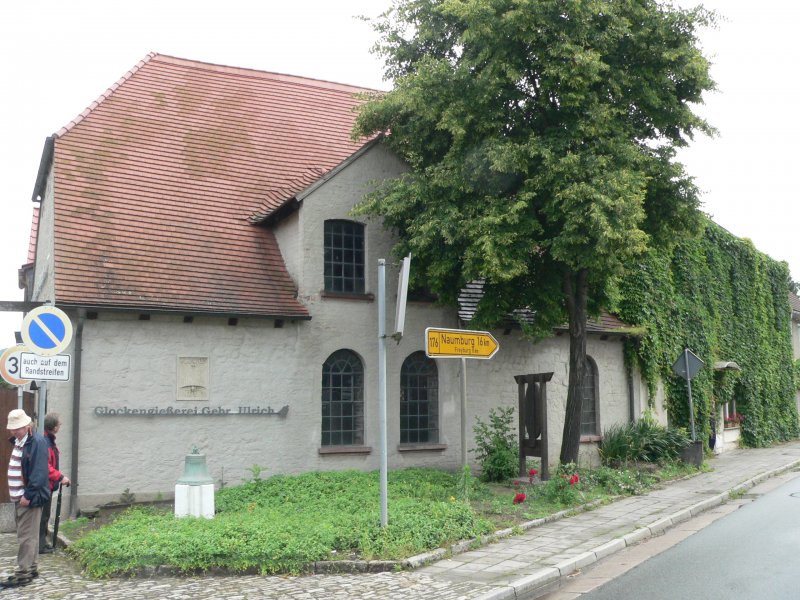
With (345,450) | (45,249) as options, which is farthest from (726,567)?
(45,249)

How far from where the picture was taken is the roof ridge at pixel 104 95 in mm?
16241

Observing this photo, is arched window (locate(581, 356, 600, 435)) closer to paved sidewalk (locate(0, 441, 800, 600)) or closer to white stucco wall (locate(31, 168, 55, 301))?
paved sidewalk (locate(0, 441, 800, 600))

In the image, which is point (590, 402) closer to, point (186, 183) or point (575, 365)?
point (575, 365)

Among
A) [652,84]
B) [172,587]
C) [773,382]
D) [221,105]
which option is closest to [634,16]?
[652,84]

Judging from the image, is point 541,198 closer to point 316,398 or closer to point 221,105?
point 316,398

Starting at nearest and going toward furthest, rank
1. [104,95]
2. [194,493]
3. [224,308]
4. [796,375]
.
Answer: [194,493], [224,308], [104,95], [796,375]

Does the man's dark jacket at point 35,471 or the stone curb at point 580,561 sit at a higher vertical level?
the man's dark jacket at point 35,471

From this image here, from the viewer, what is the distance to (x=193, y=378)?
14.2 m

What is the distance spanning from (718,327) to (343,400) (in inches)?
617

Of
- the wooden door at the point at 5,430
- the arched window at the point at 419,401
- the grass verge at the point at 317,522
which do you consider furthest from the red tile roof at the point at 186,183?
the grass verge at the point at 317,522

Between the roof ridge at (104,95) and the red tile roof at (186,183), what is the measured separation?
0.03m

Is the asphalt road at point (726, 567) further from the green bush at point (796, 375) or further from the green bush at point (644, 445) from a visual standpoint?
the green bush at point (796, 375)

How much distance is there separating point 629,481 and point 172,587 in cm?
974

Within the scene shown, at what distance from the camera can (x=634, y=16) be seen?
13.8 m
